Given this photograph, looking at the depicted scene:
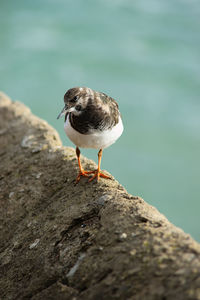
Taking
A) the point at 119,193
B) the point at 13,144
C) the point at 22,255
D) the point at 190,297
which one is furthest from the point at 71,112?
the point at 190,297

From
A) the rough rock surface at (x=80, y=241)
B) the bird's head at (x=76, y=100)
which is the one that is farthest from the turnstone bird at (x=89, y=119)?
the rough rock surface at (x=80, y=241)

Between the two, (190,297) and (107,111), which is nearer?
(190,297)

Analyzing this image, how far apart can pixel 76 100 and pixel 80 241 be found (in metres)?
1.70

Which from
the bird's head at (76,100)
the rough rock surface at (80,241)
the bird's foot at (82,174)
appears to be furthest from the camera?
the bird's foot at (82,174)

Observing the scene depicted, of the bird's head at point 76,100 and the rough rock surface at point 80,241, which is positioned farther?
the bird's head at point 76,100

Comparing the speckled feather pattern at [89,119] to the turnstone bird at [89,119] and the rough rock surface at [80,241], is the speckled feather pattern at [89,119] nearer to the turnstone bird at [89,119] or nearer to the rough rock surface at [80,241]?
the turnstone bird at [89,119]

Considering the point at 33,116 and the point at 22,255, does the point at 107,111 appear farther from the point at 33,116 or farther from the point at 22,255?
the point at 33,116

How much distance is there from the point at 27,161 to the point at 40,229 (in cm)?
170

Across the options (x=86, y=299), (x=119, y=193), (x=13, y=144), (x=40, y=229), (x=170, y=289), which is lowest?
(x=13, y=144)

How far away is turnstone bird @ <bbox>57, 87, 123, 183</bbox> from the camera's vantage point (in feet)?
14.0

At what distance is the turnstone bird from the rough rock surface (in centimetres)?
53

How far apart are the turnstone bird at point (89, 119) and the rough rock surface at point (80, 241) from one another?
531 mm

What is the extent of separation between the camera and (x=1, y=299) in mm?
3545

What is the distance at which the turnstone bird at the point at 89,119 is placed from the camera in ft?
14.0
